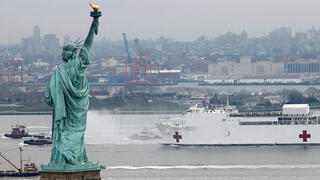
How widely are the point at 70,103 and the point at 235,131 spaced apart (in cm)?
2471

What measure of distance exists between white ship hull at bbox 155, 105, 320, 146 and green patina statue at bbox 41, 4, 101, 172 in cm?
2428

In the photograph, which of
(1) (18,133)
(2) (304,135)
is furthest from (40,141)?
(2) (304,135)

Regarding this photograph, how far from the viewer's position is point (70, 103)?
942cm

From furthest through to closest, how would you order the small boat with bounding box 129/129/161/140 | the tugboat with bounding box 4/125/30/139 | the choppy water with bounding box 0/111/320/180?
the tugboat with bounding box 4/125/30/139 < the small boat with bounding box 129/129/161/140 < the choppy water with bounding box 0/111/320/180

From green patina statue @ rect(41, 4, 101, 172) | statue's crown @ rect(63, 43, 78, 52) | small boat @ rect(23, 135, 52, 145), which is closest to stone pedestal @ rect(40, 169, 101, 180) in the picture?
green patina statue @ rect(41, 4, 101, 172)

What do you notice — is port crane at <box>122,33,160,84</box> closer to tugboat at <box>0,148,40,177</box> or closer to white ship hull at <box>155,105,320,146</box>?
white ship hull at <box>155,105,320,146</box>

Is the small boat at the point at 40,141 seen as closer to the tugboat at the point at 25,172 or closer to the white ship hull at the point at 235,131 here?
the white ship hull at the point at 235,131

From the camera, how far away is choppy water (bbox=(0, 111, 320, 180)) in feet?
77.4

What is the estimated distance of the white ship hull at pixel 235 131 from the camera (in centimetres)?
3356

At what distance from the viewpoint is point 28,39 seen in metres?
117

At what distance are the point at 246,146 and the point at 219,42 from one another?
94.9 metres

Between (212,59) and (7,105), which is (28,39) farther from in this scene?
(7,105)

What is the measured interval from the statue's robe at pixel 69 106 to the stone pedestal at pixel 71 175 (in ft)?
0.43

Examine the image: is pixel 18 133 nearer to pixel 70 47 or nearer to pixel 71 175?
pixel 70 47
